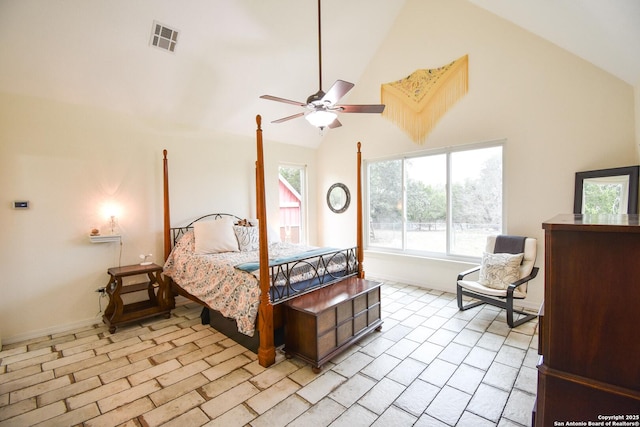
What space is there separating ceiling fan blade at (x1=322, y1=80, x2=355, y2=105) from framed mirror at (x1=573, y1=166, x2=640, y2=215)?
283cm

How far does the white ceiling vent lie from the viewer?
3117mm

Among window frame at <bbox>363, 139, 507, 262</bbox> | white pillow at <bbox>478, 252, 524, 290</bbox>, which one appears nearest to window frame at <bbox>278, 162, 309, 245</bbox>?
window frame at <bbox>363, 139, 507, 262</bbox>

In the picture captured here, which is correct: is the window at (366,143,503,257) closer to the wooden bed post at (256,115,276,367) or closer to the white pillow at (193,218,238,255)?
the white pillow at (193,218,238,255)

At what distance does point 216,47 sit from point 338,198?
3355mm

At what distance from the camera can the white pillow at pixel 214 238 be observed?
3734 millimetres

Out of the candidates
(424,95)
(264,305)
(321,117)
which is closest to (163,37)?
(321,117)

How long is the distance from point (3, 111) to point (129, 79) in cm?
126

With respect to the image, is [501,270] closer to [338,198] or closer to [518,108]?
[518,108]

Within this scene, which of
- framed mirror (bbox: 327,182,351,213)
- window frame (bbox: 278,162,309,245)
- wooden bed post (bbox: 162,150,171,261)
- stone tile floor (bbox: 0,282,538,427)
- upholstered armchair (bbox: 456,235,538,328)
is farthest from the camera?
window frame (bbox: 278,162,309,245)

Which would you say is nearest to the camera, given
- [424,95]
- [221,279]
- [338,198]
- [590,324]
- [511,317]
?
[590,324]

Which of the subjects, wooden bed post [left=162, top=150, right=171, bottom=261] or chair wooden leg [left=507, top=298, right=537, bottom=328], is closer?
chair wooden leg [left=507, top=298, right=537, bottom=328]

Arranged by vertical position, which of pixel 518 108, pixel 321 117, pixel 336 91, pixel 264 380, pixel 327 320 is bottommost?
pixel 264 380

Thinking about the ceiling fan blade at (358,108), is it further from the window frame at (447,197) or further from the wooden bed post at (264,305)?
the window frame at (447,197)

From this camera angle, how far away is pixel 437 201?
15.3 ft
